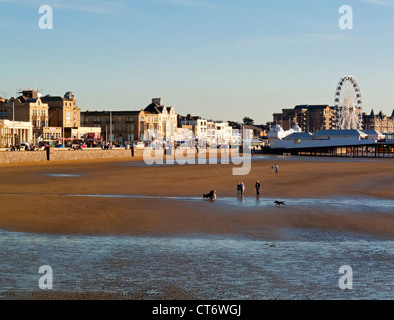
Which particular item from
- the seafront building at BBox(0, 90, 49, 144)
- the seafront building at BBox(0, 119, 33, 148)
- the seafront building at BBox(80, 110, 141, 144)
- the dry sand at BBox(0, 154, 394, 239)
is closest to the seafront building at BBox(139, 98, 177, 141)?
the seafront building at BBox(80, 110, 141, 144)

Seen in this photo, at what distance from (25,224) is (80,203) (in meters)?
7.12

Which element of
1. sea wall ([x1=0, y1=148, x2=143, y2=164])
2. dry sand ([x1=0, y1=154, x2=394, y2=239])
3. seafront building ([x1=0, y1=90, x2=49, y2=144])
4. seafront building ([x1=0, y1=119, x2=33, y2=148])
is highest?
seafront building ([x1=0, y1=90, x2=49, y2=144])

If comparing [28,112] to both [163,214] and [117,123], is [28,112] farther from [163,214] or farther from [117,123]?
[163,214]

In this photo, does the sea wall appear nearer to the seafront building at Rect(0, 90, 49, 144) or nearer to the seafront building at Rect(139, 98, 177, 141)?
the seafront building at Rect(0, 90, 49, 144)

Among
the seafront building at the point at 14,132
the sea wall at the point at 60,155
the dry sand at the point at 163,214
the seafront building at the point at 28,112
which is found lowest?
the dry sand at the point at 163,214

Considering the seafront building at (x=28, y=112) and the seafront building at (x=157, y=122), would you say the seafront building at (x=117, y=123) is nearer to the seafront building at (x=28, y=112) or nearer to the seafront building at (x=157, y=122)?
the seafront building at (x=157, y=122)

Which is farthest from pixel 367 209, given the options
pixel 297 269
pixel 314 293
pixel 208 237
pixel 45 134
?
pixel 45 134

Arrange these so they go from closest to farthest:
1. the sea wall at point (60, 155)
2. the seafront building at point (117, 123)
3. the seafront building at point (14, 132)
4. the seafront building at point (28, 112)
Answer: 1. the sea wall at point (60, 155)
2. the seafront building at point (14, 132)
3. the seafront building at point (28, 112)
4. the seafront building at point (117, 123)

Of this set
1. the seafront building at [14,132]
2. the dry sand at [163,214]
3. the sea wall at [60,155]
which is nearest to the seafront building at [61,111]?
the seafront building at [14,132]

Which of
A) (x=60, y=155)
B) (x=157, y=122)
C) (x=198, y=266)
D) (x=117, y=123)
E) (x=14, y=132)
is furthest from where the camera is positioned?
(x=157, y=122)

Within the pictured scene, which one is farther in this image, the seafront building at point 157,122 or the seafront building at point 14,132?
the seafront building at point 157,122

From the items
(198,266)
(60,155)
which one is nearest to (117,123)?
(60,155)
